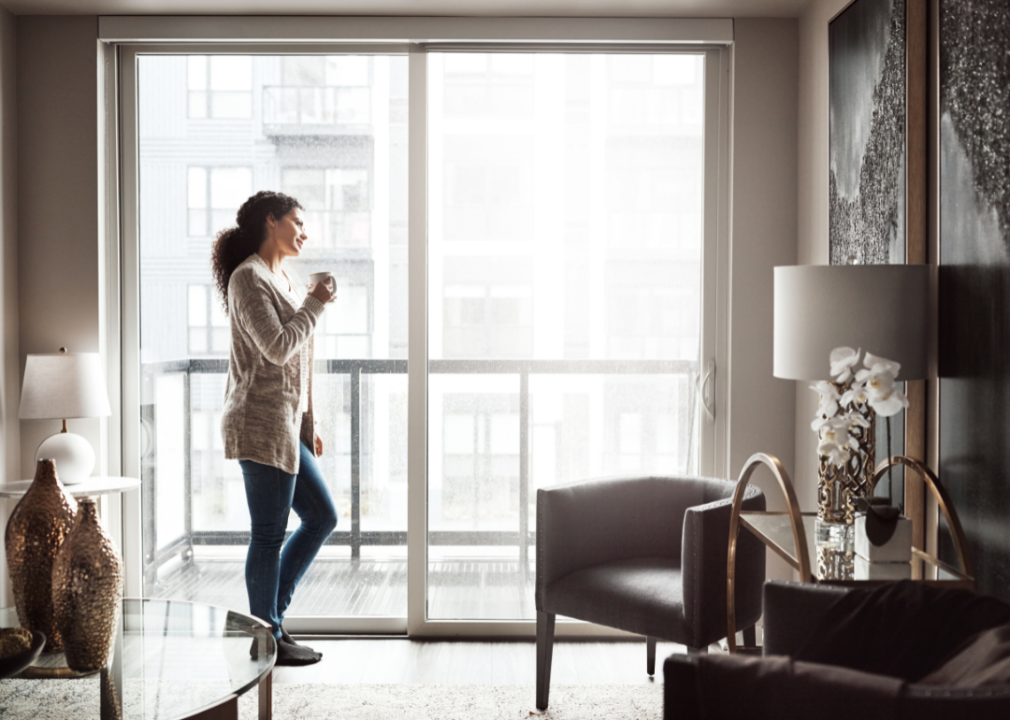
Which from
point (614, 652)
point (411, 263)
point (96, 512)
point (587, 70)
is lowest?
point (614, 652)

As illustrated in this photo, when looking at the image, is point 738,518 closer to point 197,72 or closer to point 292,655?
point 292,655

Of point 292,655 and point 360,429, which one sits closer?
point 292,655

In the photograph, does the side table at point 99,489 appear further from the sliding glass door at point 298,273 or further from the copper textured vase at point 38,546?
the copper textured vase at point 38,546

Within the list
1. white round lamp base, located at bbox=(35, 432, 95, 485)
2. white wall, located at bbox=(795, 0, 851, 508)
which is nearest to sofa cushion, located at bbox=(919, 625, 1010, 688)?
white wall, located at bbox=(795, 0, 851, 508)

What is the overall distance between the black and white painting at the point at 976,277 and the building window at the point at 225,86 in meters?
2.41

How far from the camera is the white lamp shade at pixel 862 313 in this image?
1826mm

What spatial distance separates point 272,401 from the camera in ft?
9.02

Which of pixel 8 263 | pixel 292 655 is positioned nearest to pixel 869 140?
pixel 292 655

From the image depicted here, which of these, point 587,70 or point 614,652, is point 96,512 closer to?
point 614,652

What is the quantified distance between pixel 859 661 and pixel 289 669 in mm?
2127

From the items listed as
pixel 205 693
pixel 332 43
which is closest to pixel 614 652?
pixel 205 693

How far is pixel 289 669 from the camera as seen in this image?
286 centimetres

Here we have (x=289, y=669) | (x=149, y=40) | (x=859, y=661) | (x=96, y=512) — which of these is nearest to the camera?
(x=859, y=661)

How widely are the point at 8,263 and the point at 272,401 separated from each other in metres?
1.22
